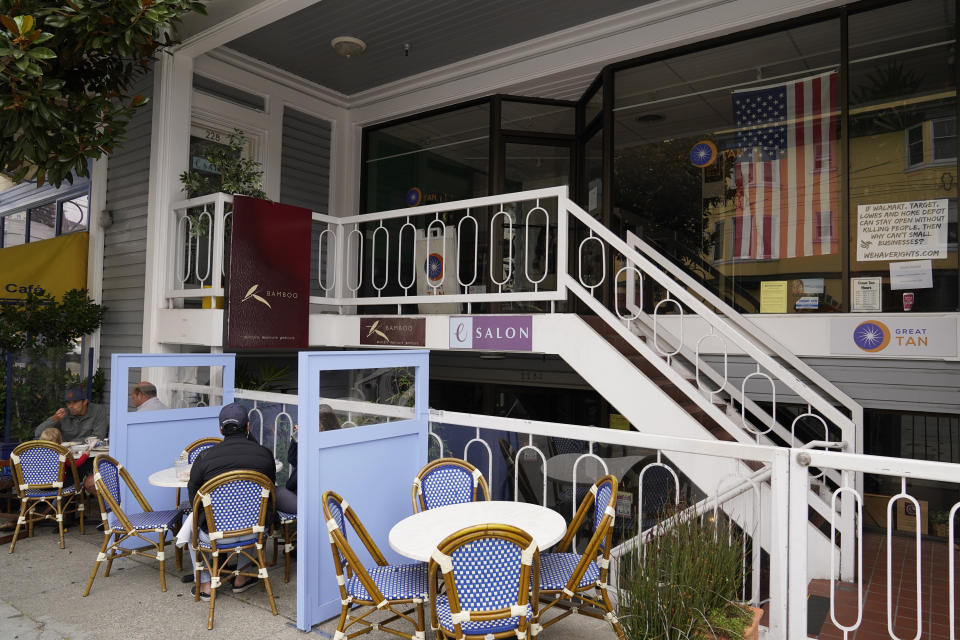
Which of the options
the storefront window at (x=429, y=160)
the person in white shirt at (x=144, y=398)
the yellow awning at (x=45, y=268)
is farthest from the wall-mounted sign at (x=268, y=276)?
the yellow awning at (x=45, y=268)

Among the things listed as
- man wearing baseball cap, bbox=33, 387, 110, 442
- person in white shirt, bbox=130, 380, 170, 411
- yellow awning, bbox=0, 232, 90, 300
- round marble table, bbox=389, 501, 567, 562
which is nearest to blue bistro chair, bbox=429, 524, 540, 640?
round marble table, bbox=389, 501, 567, 562

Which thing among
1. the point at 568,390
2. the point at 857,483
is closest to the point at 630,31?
the point at 568,390

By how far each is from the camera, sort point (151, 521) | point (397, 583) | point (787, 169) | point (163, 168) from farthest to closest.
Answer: point (163, 168)
point (787, 169)
point (151, 521)
point (397, 583)

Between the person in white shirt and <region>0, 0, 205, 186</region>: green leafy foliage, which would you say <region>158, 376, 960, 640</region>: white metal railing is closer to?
the person in white shirt

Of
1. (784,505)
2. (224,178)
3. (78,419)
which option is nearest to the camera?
(784,505)

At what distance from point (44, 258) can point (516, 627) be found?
8141mm

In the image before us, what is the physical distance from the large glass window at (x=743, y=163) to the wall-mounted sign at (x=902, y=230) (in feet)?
0.79

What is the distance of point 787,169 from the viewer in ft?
20.5

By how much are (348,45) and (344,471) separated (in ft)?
19.2

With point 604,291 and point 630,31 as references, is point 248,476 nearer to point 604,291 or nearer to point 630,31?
point 604,291

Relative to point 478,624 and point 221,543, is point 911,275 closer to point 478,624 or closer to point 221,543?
point 478,624

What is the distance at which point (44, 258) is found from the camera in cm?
820

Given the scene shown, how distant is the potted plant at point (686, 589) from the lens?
2.68 m

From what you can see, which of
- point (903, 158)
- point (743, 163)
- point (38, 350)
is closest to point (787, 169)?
point (743, 163)
